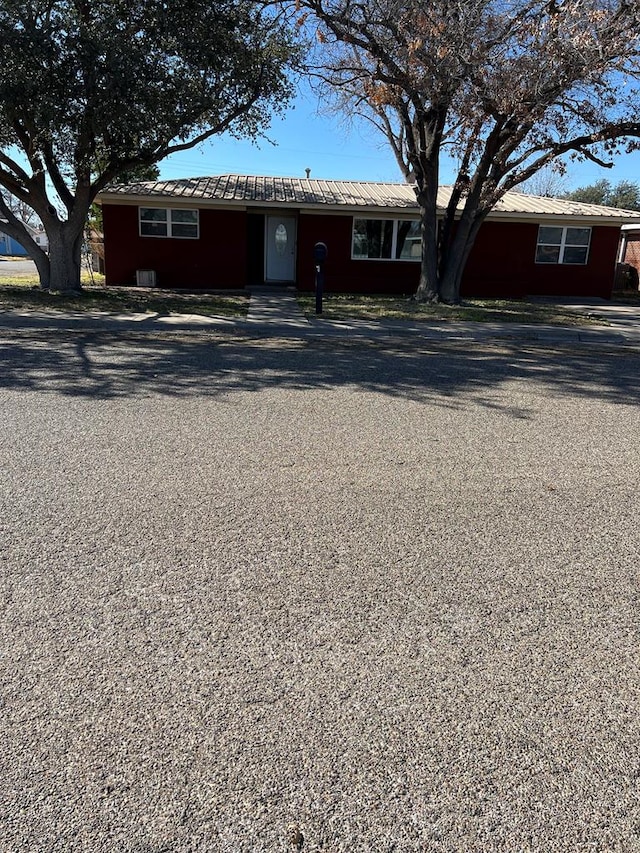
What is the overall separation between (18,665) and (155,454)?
252 cm

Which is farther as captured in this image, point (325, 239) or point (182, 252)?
point (325, 239)

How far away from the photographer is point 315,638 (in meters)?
2.71

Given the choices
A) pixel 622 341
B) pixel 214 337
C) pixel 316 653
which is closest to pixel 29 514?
pixel 316 653

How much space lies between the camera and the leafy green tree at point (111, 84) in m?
12.6

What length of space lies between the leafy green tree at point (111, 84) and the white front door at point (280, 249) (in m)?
4.43

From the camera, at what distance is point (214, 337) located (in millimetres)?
10898

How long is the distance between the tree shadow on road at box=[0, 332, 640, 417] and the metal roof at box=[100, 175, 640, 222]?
9.14 meters

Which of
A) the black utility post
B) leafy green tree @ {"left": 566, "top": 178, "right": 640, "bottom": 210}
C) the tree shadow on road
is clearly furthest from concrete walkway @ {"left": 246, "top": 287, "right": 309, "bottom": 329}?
leafy green tree @ {"left": 566, "top": 178, "right": 640, "bottom": 210}

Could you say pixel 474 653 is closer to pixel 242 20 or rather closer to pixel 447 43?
pixel 447 43

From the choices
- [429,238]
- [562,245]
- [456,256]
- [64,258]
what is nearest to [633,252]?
[562,245]

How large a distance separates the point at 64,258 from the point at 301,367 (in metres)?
10.7

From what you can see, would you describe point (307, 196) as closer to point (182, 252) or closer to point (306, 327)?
point (182, 252)

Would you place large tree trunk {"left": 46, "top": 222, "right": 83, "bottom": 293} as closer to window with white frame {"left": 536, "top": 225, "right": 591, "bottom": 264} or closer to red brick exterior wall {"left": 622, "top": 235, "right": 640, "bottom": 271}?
window with white frame {"left": 536, "top": 225, "right": 591, "bottom": 264}

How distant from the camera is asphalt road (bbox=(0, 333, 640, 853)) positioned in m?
1.90
